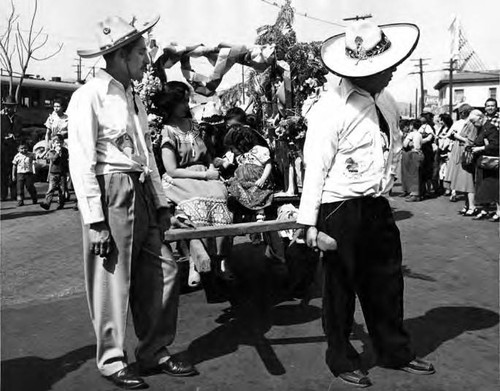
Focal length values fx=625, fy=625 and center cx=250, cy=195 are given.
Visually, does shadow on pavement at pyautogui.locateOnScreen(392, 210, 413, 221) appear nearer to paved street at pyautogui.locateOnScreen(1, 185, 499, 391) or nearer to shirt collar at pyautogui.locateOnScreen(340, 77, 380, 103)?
paved street at pyautogui.locateOnScreen(1, 185, 499, 391)

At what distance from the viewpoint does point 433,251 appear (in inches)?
329

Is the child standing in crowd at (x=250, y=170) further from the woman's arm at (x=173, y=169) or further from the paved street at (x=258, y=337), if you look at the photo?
the paved street at (x=258, y=337)

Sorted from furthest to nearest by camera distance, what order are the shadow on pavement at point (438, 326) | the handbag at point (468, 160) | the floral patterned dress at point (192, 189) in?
the handbag at point (468, 160) → the floral patterned dress at point (192, 189) → the shadow on pavement at point (438, 326)

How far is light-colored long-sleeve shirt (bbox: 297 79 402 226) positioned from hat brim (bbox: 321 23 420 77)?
107 mm

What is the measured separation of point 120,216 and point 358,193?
147 centimetres

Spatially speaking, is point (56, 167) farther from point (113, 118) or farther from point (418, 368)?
point (418, 368)

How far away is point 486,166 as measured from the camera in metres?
10.6

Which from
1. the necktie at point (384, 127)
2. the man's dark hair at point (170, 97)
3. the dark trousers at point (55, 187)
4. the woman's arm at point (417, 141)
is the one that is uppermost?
the man's dark hair at point (170, 97)

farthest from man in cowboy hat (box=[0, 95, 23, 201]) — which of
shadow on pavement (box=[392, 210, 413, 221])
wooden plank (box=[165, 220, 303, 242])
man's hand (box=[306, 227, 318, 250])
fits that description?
man's hand (box=[306, 227, 318, 250])

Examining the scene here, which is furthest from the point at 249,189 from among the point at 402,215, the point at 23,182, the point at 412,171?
the point at 23,182

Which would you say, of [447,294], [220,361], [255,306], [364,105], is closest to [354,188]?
[364,105]

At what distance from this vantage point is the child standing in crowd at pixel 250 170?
20.0 ft

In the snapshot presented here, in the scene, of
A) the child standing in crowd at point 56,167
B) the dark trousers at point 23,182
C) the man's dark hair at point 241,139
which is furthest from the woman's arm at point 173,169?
the dark trousers at point 23,182

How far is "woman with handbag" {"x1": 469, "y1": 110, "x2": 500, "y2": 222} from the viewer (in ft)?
34.8
